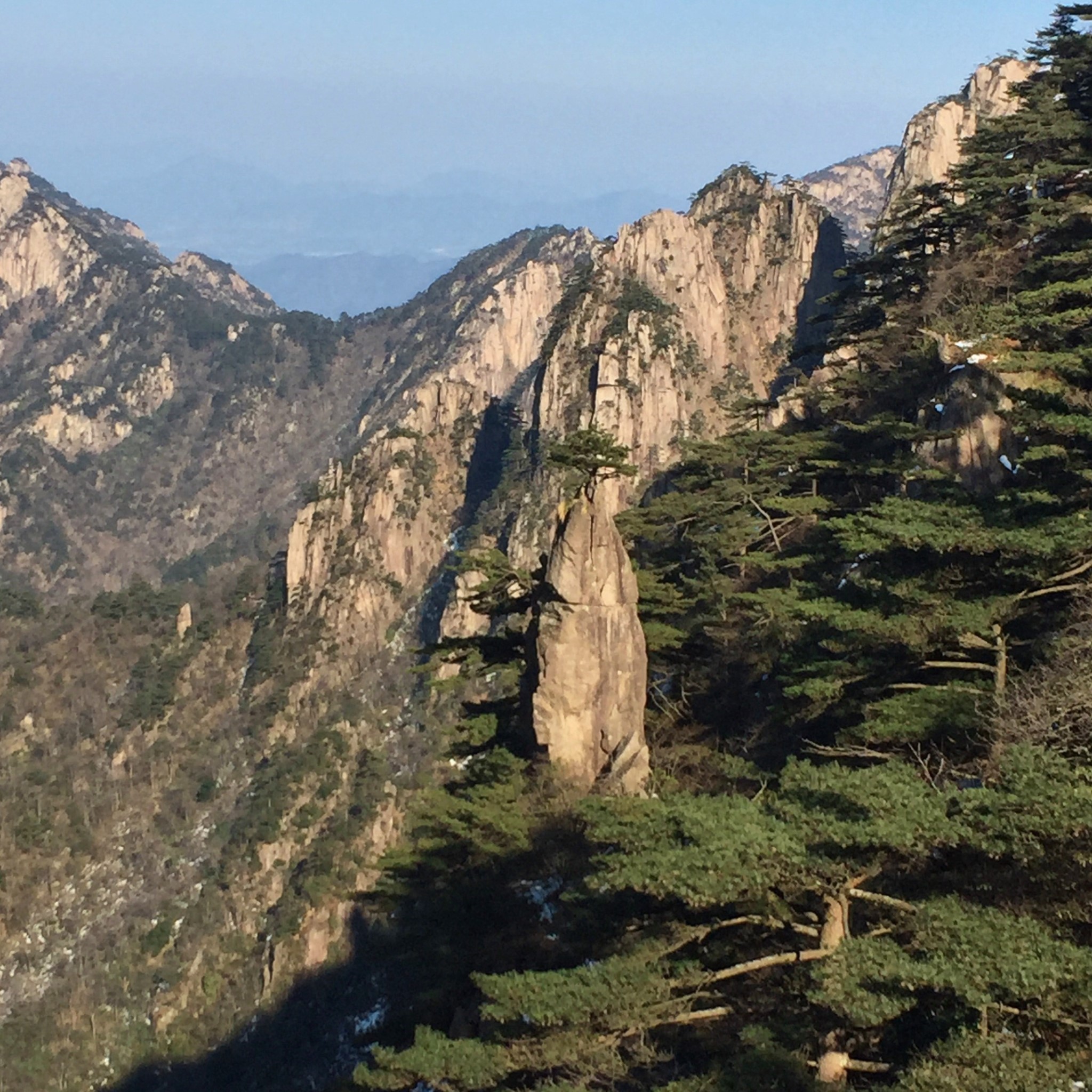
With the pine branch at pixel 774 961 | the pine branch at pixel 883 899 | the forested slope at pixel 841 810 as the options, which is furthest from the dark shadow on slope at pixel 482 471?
the pine branch at pixel 883 899

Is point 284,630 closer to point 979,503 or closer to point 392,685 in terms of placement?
point 392,685

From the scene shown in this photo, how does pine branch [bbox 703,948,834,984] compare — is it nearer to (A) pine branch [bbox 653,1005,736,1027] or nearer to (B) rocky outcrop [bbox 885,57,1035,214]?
(A) pine branch [bbox 653,1005,736,1027]

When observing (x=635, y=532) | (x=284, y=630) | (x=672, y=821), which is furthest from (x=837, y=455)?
(x=284, y=630)

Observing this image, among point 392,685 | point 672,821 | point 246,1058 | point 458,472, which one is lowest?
point 246,1058

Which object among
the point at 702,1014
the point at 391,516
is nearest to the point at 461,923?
the point at 702,1014

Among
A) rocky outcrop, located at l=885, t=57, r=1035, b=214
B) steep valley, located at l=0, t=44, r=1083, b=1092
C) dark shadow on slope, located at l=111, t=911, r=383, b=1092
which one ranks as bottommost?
dark shadow on slope, located at l=111, t=911, r=383, b=1092

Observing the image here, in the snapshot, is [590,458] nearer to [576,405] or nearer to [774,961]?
[774,961]

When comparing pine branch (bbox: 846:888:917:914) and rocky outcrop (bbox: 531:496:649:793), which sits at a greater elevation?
rocky outcrop (bbox: 531:496:649:793)

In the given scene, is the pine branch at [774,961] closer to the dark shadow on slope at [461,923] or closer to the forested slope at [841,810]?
the forested slope at [841,810]

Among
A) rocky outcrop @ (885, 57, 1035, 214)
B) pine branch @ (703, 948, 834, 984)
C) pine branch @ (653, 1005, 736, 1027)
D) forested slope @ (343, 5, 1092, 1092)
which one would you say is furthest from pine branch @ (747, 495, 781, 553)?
rocky outcrop @ (885, 57, 1035, 214)
